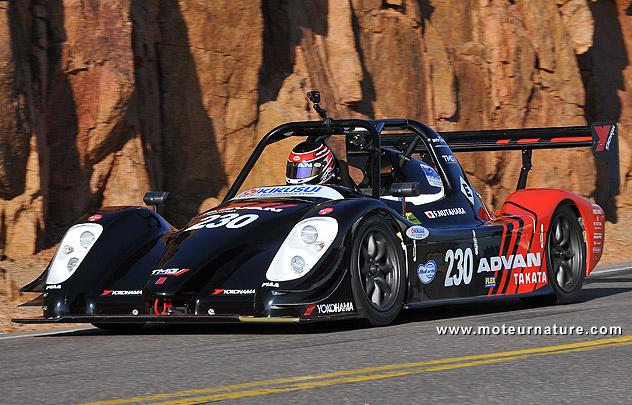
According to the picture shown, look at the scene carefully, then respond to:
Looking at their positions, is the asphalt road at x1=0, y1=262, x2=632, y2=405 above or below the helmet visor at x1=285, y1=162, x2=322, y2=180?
below

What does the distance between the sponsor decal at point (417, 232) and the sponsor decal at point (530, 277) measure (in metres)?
1.25

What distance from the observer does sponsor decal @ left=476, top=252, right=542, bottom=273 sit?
8.05 m

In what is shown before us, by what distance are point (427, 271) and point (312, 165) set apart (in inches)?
51.1

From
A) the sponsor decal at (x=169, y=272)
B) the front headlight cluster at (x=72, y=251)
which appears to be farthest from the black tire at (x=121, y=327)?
the sponsor decal at (x=169, y=272)

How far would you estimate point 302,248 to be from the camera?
21.8 feet

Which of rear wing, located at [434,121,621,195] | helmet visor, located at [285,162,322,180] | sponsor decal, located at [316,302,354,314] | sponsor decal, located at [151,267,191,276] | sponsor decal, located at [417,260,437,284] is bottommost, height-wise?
sponsor decal, located at [316,302,354,314]

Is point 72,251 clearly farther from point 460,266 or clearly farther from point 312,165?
point 460,266

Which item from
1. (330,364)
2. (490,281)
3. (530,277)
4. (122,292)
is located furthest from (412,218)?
(330,364)

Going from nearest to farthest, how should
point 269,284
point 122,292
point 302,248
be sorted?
point 269,284, point 302,248, point 122,292

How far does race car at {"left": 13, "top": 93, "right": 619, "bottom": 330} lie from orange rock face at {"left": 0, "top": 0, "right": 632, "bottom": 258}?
15.5ft

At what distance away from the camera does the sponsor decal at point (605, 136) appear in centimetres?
930

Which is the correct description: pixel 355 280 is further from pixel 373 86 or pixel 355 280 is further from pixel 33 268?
pixel 373 86

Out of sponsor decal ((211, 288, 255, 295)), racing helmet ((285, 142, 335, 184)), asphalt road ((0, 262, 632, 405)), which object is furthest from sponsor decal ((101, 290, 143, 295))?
racing helmet ((285, 142, 335, 184))

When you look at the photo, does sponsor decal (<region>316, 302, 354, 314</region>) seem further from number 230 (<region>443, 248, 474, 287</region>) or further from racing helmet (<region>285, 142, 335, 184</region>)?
racing helmet (<region>285, 142, 335, 184</region>)
